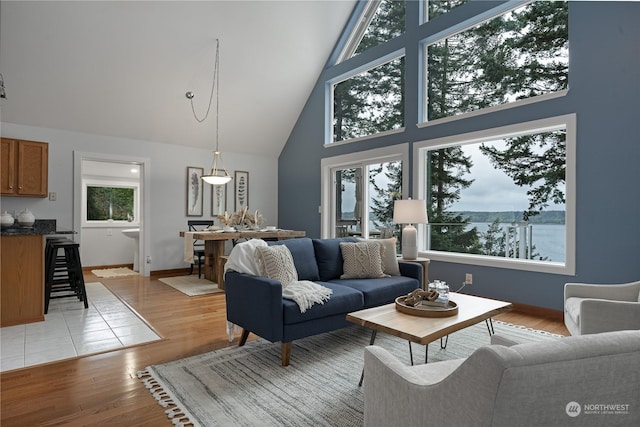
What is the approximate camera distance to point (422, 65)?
5082 mm

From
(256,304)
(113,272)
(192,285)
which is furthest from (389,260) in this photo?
(113,272)

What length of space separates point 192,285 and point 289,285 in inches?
120

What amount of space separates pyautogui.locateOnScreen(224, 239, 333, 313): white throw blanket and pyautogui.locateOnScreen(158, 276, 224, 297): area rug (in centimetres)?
216

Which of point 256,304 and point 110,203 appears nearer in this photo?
point 256,304

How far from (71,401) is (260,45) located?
5.15 m

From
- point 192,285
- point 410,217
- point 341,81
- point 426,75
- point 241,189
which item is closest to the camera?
point 410,217

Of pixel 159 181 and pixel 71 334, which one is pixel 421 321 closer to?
pixel 71 334

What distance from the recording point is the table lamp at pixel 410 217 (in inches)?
159

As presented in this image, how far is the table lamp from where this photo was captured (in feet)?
13.2

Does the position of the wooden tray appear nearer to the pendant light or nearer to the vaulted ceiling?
the pendant light

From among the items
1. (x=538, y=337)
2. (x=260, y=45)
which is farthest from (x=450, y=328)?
(x=260, y=45)

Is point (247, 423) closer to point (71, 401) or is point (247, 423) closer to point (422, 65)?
point (71, 401)
